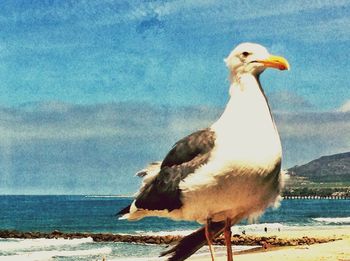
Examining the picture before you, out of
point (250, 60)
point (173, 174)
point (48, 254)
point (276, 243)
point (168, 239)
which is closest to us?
point (250, 60)

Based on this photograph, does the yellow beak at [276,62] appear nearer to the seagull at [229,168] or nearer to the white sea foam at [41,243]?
the seagull at [229,168]

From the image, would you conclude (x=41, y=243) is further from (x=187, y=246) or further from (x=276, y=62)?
(x=276, y=62)

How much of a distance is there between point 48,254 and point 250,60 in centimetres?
3047

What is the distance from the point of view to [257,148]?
16.2 feet

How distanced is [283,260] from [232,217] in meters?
16.5

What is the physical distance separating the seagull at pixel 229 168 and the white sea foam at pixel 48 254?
27.5m

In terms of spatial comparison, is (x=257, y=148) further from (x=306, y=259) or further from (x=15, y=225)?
(x=15, y=225)

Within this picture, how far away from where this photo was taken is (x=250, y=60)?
5.22m

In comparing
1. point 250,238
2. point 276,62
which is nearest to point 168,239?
point 250,238

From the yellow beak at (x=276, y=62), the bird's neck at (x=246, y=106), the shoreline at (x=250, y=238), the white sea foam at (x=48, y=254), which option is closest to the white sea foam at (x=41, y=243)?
the shoreline at (x=250, y=238)

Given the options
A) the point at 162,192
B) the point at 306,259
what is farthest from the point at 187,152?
the point at 306,259

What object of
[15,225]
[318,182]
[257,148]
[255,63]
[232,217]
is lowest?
[232,217]

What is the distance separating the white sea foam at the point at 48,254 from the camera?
33094mm

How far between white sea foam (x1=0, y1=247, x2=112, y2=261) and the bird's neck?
28.1 meters
